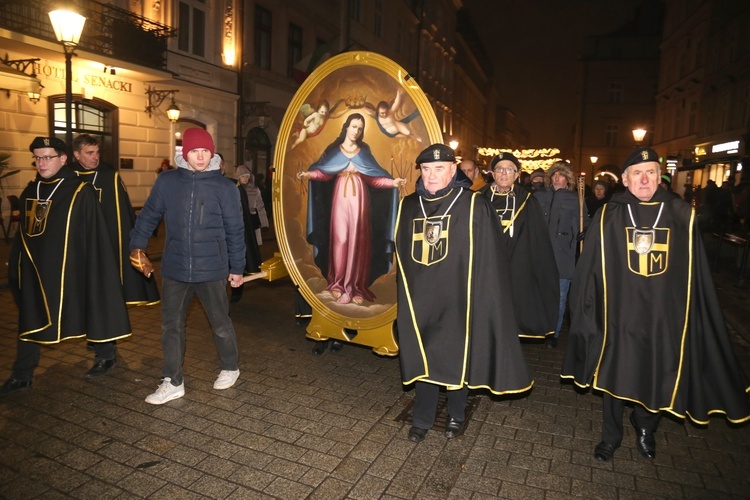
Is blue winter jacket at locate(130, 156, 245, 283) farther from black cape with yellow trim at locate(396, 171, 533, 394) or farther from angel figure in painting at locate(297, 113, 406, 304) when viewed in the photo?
black cape with yellow trim at locate(396, 171, 533, 394)

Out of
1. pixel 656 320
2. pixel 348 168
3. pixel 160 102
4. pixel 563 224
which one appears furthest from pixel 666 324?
pixel 160 102

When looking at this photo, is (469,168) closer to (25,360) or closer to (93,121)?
(25,360)

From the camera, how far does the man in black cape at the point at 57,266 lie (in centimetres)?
435

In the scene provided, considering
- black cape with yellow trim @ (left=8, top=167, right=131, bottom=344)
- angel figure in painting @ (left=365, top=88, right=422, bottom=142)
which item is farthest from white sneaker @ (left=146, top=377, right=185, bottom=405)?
angel figure in painting @ (left=365, top=88, right=422, bottom=142)

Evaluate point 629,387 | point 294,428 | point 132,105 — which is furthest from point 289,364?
point 132,105

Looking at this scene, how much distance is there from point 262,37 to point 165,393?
18.0 m

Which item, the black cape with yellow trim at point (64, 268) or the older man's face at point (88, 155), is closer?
the black cape with yellow trim at point (64, 268)

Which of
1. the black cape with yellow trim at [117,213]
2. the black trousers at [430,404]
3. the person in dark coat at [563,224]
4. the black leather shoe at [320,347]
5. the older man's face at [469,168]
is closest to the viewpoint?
Answer: the black trousers at [430,404]

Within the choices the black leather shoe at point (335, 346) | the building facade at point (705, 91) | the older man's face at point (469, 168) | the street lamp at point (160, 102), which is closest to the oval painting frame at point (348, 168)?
the black leather shoe at point (335, 346)

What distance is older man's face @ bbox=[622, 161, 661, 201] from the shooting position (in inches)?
136

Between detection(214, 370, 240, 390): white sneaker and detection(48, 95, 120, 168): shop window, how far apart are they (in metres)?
11.0

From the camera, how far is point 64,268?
14.5 feet

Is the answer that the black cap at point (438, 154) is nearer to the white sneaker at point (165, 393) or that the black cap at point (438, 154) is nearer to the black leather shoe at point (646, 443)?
the black leather shoe at point (646, 443)

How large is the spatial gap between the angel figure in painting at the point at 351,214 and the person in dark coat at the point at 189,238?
92 cm
